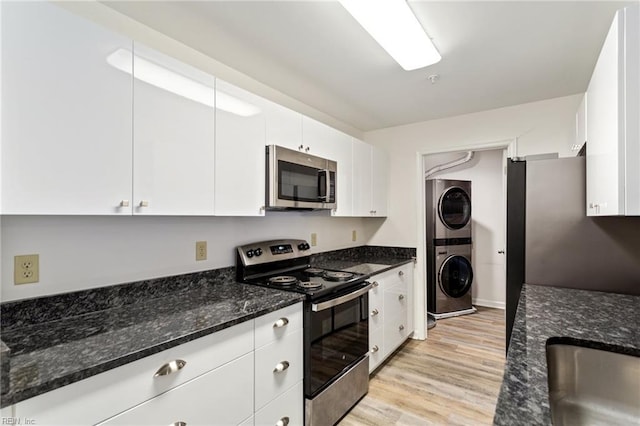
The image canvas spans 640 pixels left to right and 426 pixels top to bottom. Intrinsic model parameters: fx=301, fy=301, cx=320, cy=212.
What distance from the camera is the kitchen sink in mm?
1030

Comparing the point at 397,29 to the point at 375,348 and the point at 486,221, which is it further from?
the point at 486,221

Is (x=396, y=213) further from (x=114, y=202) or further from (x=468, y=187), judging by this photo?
(x=114, y=202)

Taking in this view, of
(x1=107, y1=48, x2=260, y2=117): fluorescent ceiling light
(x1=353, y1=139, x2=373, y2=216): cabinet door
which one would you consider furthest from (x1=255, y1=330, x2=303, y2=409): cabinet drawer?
(x1=353, y1=139, x2=373, y2=216): cabinet door

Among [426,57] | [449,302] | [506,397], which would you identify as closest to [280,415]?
[506,397]

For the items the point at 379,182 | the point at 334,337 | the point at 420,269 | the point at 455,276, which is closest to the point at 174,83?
the point at 334,337

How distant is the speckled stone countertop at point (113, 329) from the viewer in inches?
35.0

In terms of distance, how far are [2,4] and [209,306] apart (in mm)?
1369

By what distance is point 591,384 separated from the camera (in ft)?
3.64

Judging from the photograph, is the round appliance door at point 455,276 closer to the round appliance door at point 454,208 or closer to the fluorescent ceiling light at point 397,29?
the round appliance door at point 454,208

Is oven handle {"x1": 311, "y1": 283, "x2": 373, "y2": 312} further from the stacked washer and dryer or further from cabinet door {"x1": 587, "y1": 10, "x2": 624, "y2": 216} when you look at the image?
the stacked washer and dryer

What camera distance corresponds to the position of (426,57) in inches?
73.3

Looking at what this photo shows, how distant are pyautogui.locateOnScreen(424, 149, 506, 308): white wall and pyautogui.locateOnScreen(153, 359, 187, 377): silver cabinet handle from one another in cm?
414

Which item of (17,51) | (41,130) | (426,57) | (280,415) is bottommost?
(280,415)

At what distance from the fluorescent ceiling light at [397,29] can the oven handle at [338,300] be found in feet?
5.03
